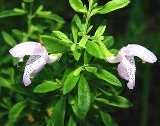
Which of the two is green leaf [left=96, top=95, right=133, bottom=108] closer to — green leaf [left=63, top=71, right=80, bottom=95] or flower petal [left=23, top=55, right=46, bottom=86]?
green leaf [left=63, top=71, right=80, bottom=95]

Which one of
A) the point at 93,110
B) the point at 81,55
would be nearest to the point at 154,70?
the point at 93,110

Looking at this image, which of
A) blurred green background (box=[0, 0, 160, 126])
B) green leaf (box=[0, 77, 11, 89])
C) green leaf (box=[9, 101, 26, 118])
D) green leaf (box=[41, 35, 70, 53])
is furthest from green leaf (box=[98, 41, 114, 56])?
blurred green background (box=[0, 0, 160, 126])

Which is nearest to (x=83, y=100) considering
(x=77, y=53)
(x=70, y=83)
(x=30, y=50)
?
(x=70, y=83)

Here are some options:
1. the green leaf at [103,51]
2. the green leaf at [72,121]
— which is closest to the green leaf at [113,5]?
the green leaf at [103,51]

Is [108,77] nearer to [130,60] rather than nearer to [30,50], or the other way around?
[130,60]

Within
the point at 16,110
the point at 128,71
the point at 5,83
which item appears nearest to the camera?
the point at 128,71

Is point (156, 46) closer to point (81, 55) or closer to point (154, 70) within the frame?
point (154, 70)
